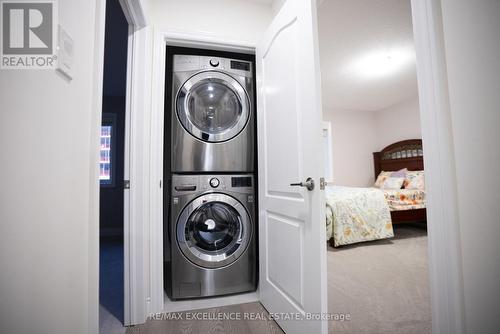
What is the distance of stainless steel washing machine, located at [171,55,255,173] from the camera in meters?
A: 1.71

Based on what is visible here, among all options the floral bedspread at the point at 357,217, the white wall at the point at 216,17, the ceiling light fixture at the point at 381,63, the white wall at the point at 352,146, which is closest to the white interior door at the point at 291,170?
the white wall at the point at 216,17

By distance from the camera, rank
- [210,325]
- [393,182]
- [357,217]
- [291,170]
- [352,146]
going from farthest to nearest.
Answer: [352,146]
[393,182]
[357,217]
[210,325]
[291,170]

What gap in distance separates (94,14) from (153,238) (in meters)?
1.26

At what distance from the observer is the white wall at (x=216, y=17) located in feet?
5.44

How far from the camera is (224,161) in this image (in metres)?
1.76

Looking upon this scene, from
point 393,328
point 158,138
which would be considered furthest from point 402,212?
point 158,138

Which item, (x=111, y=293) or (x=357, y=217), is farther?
(x=357, y=217)

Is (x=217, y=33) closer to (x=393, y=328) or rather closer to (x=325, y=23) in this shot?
(x=325, y=23)

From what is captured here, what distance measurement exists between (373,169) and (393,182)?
140 centimetres

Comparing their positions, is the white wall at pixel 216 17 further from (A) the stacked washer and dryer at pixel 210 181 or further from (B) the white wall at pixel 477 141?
(B) the white wall at pixel 477 141

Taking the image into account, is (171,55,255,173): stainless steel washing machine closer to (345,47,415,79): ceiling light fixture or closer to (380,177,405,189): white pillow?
(345,47,415,79): ceiling light fixture


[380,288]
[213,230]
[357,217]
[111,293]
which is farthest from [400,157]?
[111,293]

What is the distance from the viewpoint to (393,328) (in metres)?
1.33

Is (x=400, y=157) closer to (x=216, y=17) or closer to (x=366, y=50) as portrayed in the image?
(x=366, y=50)
